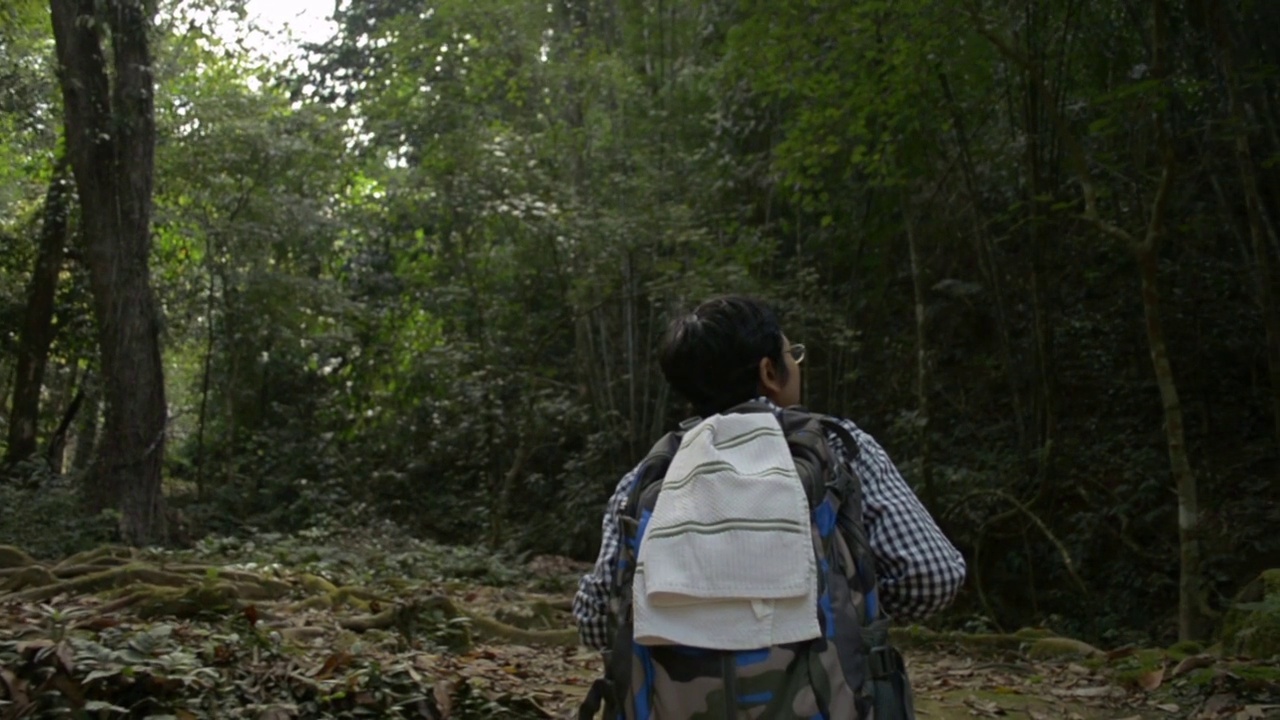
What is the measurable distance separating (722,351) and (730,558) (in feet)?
1.34

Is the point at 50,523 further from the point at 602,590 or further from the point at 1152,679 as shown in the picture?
the point at 602,590

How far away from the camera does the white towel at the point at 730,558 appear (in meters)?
1.99

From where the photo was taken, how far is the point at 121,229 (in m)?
11.1

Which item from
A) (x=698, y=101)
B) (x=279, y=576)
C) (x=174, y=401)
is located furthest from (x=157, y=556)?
(x=174, y=401)

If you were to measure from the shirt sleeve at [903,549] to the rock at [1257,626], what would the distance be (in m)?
4.77

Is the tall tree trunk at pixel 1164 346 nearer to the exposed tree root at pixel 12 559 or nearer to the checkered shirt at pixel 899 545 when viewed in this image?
the checkered shirt at pixel 899 545

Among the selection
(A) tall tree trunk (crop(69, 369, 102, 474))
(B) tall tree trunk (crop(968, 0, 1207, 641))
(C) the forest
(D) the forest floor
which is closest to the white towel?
(D) the forest floor

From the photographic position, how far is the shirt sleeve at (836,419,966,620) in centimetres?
216

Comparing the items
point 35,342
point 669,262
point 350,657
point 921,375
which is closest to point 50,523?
point 35,342

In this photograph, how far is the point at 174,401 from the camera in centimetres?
2572

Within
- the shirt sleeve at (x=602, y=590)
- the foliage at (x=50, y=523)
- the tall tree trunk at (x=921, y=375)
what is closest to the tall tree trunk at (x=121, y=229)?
the foliage at (x=50, y=523)

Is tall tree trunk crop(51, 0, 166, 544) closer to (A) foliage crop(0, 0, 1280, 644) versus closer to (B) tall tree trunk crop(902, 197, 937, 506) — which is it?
(A) foliage crop(0, 0, 1280, 644)

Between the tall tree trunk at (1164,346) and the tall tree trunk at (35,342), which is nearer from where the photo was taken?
the tall tree trunk at (1164,346)

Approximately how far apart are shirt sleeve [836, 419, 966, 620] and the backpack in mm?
54
